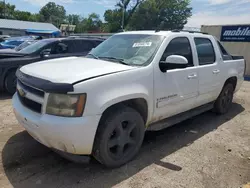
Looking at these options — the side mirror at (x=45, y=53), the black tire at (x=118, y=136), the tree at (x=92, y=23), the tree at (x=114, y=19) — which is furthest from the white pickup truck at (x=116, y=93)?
the tree at (x=92, y=23)

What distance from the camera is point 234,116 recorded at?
567 centimetres

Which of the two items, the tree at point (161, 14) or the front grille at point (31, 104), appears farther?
the tree at point (161, 14)

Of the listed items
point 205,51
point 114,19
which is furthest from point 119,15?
point 205,51

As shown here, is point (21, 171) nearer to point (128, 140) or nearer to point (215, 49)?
point (128, 140)

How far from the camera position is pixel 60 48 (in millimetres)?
7637

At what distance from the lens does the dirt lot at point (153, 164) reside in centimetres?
292

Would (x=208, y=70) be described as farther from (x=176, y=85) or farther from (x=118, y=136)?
(x=118, y=136)

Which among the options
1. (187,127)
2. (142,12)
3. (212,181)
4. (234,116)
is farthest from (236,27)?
(142,12)

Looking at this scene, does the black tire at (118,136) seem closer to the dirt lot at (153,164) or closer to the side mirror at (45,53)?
the dirt lot at (153,164)

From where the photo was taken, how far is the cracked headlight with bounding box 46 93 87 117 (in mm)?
2582

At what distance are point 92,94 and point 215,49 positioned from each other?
130 inches

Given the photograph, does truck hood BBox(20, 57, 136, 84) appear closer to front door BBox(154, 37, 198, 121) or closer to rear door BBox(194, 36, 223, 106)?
front door BBox(154, 37, 198, 121)

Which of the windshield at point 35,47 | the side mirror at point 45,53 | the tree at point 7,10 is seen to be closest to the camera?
the side mirror at point 45,53

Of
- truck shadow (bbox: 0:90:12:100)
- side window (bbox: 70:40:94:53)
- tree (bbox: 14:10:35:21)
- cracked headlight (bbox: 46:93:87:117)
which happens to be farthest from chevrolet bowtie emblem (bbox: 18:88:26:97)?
tree (bbox: 14:10:35:21)
